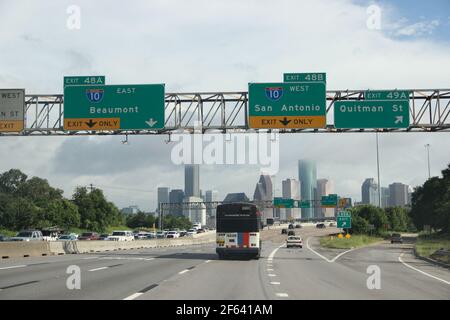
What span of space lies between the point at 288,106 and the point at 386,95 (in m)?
5.62

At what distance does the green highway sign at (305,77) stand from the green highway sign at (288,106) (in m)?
0.27

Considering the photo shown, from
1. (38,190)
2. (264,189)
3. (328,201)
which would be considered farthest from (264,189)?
(38,190)

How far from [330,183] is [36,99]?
169108 millimetres

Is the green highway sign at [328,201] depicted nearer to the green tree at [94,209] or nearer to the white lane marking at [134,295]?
the green tree at [94,209]

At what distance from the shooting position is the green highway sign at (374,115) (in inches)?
1298

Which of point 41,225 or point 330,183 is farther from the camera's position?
point 330,183

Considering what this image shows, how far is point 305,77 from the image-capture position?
33531 mm

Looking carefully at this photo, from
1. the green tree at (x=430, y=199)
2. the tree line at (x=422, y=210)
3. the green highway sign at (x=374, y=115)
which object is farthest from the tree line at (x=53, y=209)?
the green highway sign at (x=374, y=115)

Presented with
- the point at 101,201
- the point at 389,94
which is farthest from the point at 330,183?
the point at 389,94

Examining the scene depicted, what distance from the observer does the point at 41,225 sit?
9550cm

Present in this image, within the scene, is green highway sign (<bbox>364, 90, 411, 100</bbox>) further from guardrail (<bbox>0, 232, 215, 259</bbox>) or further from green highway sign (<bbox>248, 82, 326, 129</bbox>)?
guardrail (<bbox>0, 232, 215, 259</bbox>)

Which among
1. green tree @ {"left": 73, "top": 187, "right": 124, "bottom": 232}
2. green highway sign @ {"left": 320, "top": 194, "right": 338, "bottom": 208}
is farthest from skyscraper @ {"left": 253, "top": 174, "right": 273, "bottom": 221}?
green highway sign @ {"left": 320, "top": 194, "right": 338, "bottom": 208}
